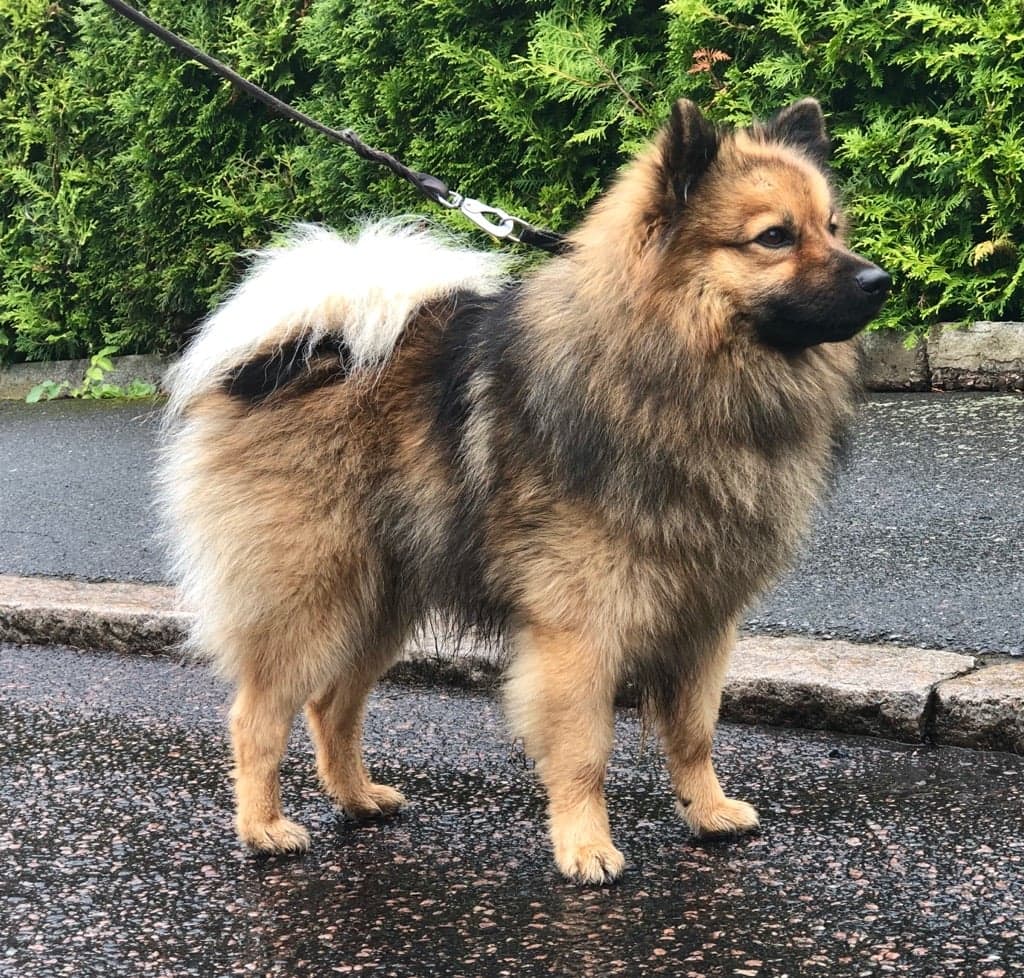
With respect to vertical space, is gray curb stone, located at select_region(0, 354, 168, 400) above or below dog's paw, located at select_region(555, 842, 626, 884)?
below

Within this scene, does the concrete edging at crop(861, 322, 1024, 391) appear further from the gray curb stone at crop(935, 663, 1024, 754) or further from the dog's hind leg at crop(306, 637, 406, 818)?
the dog's hind leg at crop(306, 637, 406, 818)

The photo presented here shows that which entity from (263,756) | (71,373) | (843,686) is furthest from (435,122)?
(263,756)

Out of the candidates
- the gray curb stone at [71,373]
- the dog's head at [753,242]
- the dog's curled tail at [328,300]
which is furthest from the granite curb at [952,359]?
the gray curb stone at [71,373]

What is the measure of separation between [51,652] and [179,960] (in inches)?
119

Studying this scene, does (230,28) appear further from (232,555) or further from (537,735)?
(537,735)

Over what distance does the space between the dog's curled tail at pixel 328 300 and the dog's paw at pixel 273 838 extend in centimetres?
125

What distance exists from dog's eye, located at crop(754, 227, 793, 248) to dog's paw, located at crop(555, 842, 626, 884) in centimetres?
155

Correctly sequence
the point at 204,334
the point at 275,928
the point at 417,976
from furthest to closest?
1. the point at 204,334
2. the point at 275,928
3. the point at 417,976

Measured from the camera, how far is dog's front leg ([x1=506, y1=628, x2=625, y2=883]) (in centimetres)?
349

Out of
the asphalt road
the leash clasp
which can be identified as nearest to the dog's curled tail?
the leash clasp

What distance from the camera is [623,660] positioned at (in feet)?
11.6

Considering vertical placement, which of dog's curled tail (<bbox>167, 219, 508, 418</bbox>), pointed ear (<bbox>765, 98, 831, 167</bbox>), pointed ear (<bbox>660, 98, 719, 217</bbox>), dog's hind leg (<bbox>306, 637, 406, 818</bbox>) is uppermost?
pointed ear (<bbox>765, 98, 831, 167</bbox>)

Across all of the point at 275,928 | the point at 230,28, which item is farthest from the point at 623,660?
the point at 230,28

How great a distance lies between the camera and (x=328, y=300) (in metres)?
3.95
